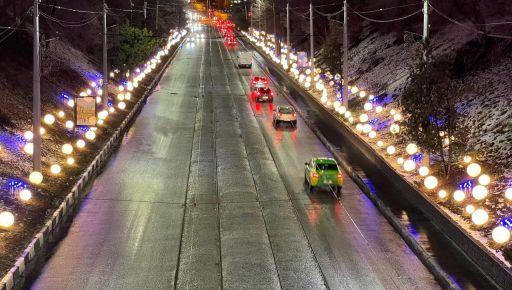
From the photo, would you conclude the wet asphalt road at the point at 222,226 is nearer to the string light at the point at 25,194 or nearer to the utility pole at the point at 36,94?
the string light at the point at 25,194

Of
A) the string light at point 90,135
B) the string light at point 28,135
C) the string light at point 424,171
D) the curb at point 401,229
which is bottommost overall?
the curb at point 401,229

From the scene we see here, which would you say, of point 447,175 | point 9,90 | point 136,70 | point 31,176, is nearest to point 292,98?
point 136,70

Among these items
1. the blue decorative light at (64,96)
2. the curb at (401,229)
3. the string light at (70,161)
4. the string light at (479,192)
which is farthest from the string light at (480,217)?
the blue decorative light at (64,96)

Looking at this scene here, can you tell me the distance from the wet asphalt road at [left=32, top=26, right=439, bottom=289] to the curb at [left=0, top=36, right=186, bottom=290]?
0.52m

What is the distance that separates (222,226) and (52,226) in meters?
6.04

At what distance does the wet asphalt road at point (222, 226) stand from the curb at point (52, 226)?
1.72 feet

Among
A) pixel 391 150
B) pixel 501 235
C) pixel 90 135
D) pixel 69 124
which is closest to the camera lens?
pixel 501 235

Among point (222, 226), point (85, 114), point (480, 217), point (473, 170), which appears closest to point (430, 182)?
point (473, 170)

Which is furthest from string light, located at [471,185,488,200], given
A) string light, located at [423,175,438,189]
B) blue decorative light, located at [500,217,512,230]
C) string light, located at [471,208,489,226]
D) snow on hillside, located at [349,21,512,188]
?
string light, located at [423,175,438,189]

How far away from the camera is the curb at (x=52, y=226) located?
Result: 18609mm

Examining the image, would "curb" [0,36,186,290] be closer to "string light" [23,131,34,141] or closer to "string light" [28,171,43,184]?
"string light" [28,171,43,184]

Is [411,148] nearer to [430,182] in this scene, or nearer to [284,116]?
[430,182]

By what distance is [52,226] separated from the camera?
23.3 metres

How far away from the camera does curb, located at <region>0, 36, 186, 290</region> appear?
18.6m
